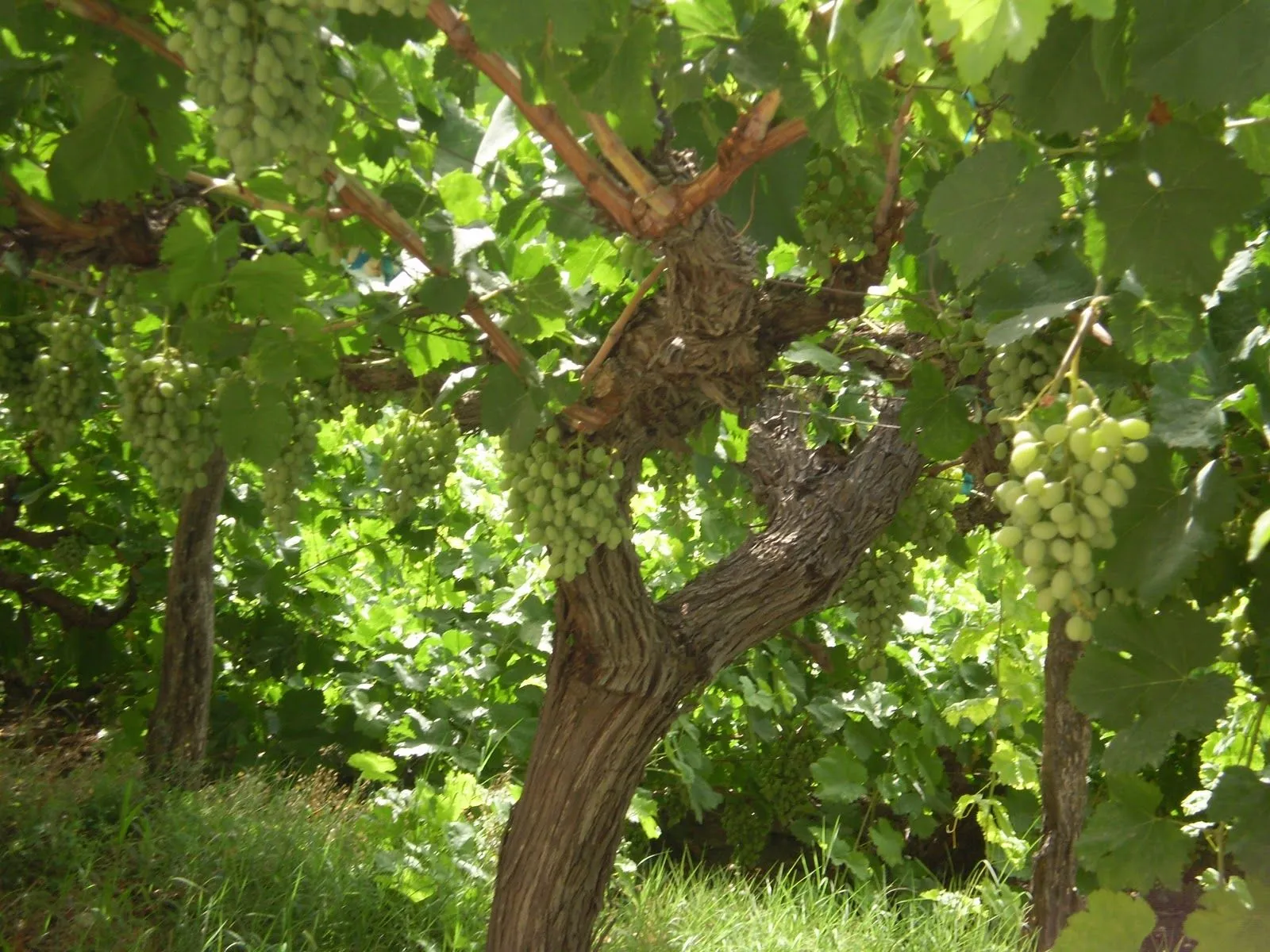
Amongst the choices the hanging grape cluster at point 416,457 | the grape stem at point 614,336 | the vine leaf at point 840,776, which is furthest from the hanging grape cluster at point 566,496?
the vine leaf at point 840,776

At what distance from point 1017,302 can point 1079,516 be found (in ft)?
1.57

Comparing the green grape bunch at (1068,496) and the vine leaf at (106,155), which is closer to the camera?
the green grape bunch at (1068,496)

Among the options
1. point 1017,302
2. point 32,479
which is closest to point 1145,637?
point 1017,302

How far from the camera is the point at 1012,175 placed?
1159 millimetres

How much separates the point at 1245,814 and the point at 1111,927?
0.52 feet

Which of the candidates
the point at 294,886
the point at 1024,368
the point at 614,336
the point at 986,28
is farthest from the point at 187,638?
the point at 986,28

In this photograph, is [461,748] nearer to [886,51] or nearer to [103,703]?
[103,703]

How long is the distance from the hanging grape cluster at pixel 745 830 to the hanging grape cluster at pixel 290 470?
2.72 metres

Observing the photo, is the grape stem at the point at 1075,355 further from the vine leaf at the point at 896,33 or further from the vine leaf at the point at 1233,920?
the vine leaf at the point at 1233,920

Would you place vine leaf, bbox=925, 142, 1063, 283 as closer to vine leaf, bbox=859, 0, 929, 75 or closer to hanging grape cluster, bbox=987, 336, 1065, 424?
vine leaf, bbox=859, 0, 929, 75

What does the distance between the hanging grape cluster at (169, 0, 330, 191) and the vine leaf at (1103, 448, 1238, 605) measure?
932 mm

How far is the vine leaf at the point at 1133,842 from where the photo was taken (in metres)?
1.12

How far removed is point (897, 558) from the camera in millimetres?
2941

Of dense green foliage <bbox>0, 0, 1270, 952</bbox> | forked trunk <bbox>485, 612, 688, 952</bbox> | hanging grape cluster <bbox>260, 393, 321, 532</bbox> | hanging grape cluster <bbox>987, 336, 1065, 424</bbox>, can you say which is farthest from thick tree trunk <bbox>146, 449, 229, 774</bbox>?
hanging grape cluster <bbox>987, 336, 1065, 424</bbox>
